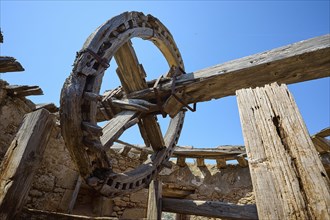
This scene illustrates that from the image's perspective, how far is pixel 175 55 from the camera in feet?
12.2

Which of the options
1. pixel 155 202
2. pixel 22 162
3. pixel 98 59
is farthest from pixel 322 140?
pixel 22 162

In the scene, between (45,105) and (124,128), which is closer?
(124,128)

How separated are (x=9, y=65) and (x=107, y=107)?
2.18 m

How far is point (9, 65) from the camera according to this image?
3.65m

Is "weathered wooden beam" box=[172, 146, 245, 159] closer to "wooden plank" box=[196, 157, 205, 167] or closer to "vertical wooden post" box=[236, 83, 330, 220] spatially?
"wooden plank" box=[196, 157, 205, 167]

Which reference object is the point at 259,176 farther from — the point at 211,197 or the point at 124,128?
the point at 211,197

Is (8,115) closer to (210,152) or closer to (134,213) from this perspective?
(134,213)

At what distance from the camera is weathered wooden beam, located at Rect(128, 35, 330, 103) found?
6.66 ft

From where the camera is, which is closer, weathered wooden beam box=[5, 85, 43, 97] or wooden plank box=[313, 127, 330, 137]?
weathered wooden beam box=[5, 85, 43, 97]

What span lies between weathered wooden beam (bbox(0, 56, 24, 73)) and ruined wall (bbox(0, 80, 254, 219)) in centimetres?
59

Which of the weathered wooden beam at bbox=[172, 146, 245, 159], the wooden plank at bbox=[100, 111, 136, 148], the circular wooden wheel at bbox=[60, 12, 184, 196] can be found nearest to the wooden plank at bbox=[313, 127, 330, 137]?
the weathered wooden beam at bbox=[172, 146, 245, 159]

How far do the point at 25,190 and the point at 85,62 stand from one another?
152 cm

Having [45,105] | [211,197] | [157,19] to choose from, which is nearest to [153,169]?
[157,19]

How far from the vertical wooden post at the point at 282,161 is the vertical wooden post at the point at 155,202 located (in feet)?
7.47
